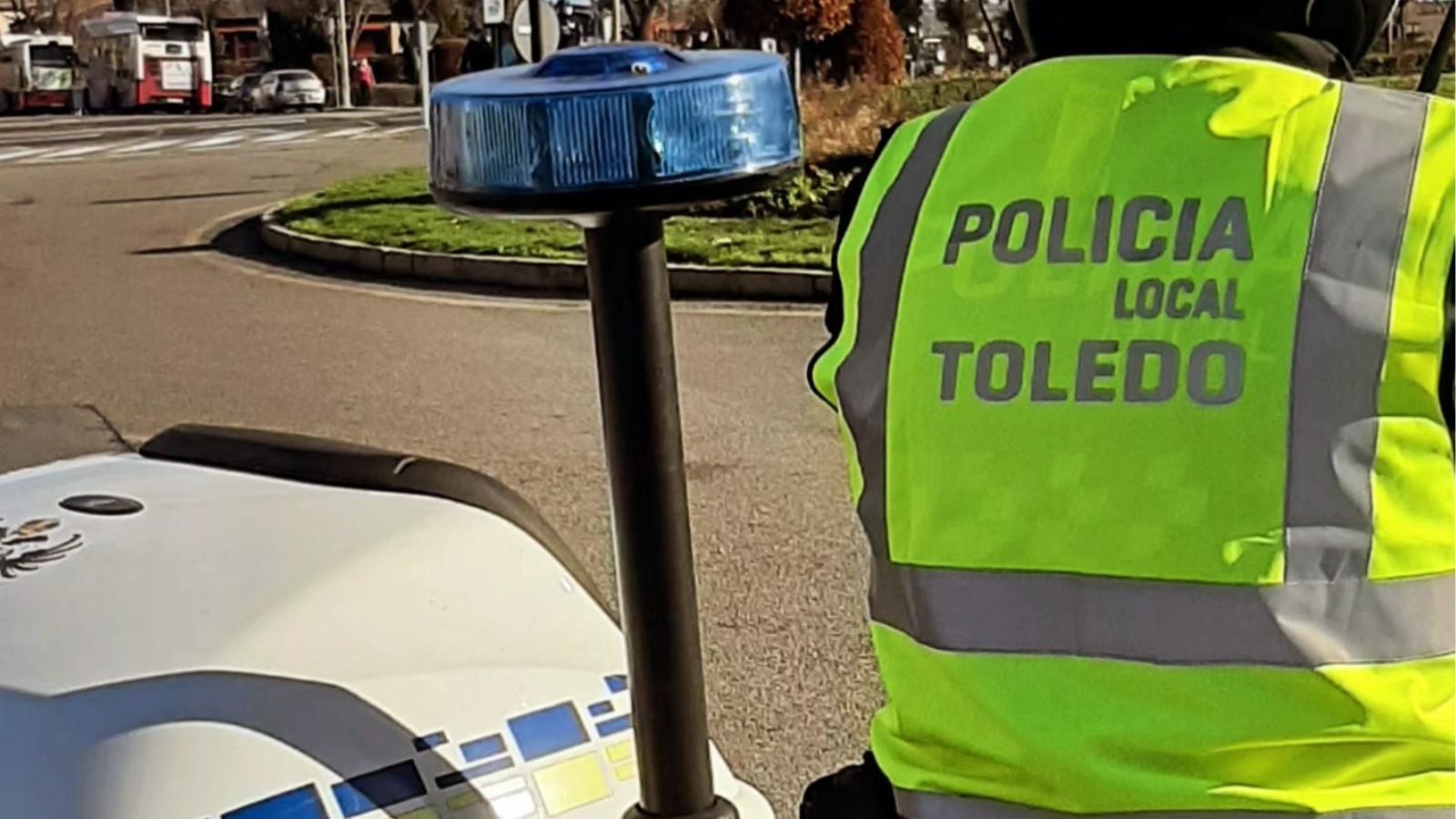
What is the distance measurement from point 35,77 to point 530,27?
141 feet

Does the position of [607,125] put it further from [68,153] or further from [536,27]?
[68,153]

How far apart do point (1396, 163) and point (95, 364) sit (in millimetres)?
9038

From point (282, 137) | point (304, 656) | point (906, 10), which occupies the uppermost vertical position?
point (906, 10)

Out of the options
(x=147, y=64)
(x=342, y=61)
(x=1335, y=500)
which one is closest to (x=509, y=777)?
(x=1335, y=500)

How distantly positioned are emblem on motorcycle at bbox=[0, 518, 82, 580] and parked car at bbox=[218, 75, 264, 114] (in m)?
50.2

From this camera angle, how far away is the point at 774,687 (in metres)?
4.62

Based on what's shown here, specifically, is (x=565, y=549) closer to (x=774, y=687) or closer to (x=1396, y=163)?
(x=1396, y=163)

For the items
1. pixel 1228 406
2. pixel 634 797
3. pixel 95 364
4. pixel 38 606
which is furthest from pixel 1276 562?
pixel 95 364

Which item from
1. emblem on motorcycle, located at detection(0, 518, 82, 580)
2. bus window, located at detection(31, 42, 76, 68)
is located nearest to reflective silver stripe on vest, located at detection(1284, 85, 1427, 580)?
emblem on motorcycle, located at detection(0, 518, 82, 580)

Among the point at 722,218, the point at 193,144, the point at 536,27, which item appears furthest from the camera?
the point at 193,144

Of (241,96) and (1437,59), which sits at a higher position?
(1437,59)

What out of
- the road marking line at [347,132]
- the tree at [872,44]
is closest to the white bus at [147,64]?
the road marking line at [347,132]

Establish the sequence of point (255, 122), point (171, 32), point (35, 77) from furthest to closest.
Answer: point (35, 77), point (171, 32), point (255, 122)

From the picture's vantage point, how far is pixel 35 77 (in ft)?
173
